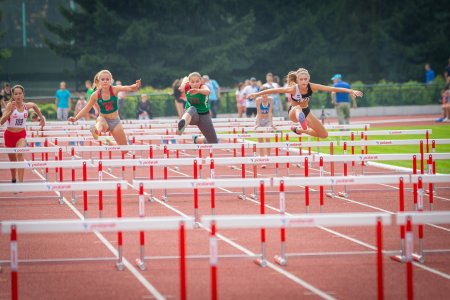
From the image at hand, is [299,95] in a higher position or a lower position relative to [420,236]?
higher

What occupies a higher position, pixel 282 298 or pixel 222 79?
pixel 222 79

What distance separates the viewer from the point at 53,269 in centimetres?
1014

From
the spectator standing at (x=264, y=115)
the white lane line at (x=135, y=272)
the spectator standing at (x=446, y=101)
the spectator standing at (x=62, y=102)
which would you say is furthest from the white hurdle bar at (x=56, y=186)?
the spectator standing at (x=446, y=101)

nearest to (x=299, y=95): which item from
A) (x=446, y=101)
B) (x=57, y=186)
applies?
(x=57, y=186)

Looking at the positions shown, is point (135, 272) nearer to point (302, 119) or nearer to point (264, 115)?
point (302, 119)

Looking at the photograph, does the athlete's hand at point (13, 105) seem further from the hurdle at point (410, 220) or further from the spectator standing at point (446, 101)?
the spectator standing at point (446, 101)

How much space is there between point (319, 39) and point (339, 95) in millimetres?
32339

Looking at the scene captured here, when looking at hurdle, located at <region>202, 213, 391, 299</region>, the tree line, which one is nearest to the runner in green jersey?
hurdle, located at <region>202, 213, 391, 299</region>

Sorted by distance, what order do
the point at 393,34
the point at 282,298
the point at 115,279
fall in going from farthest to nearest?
the point at 393,34, the point at 115,279, the point at 282,298

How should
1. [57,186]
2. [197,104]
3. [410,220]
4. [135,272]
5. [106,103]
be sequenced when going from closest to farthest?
[410,220], [57,186], [135,272], [106,103], [197,104]

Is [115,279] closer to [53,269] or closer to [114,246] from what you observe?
[53,269]

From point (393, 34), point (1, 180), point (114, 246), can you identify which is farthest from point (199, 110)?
point (393, 34)

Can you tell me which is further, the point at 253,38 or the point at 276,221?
the point at 253,38

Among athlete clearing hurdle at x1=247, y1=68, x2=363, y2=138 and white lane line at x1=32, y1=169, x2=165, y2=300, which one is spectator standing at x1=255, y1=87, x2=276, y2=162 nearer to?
athlete clearing hurdle at x1=247, y1=68, x2=363, y2=138
